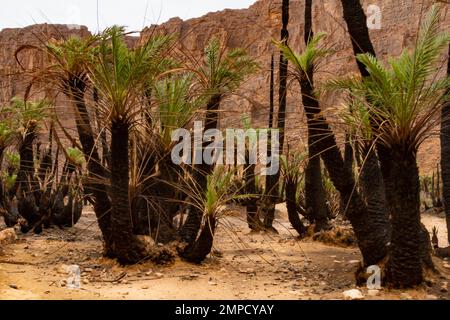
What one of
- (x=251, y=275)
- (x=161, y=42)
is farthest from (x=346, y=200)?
(x=161, y=42)

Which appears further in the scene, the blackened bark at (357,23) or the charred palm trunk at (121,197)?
the charred palm trunk at (121,197)

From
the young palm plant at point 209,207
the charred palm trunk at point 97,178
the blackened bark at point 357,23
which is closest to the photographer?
the blackened bark at point 357,23

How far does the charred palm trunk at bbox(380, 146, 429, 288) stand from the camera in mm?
4504

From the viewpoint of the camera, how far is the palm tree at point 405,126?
433cm

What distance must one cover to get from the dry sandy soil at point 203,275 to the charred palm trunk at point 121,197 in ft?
A: 0.64

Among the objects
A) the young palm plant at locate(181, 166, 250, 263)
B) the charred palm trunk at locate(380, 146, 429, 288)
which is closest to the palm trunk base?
the young palm plant at locate(181, 166, 250, 263)

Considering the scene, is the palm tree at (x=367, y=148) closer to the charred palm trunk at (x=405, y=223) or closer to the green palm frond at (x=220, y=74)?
the charred palm trunk at (x=405, y=223)

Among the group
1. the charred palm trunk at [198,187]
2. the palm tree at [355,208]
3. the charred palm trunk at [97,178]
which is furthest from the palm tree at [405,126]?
the charred palm trunk at [97,178]

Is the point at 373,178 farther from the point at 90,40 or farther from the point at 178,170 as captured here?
the point at 90,40

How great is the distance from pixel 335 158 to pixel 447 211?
233 centimetres

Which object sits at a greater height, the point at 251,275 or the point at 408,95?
the point at 408,95

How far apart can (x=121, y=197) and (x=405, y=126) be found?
3160mm

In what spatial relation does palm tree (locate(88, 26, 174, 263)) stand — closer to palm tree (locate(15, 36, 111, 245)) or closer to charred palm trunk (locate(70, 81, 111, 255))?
palm tree (locate(15, 36, 111, 245))

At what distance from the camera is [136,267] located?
5.78 m
